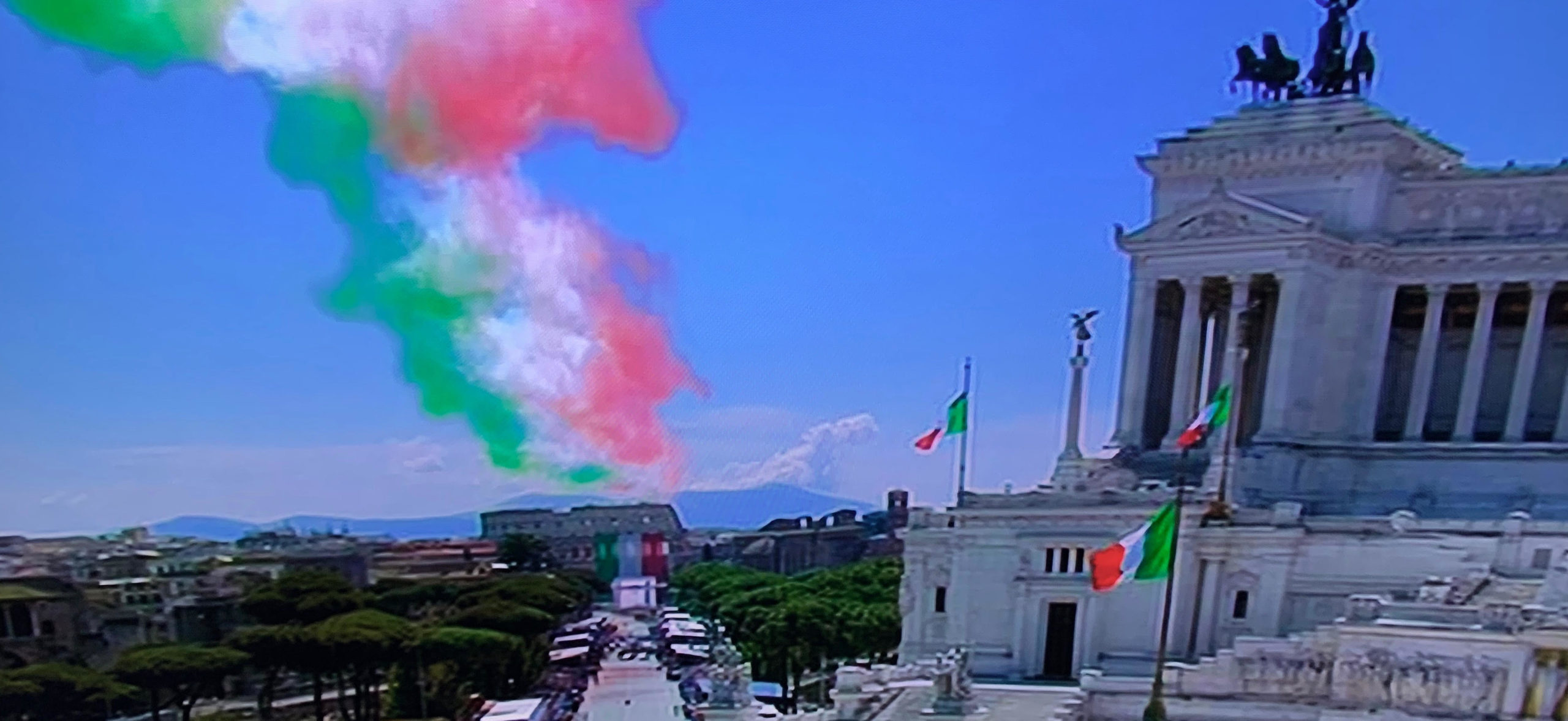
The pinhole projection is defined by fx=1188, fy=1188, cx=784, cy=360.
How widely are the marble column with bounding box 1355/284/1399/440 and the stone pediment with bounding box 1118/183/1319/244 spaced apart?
10.7 feet

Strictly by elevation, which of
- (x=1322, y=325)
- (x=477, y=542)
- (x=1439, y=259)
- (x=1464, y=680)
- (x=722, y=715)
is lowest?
(x=477, y=542)

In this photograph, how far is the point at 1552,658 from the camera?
1748cm

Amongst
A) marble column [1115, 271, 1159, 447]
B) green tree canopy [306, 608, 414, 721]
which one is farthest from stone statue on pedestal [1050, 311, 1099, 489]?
green tree canopy [306, 608, 414, 721]

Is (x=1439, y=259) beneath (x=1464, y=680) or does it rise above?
above

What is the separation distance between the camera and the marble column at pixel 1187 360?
3072 cm

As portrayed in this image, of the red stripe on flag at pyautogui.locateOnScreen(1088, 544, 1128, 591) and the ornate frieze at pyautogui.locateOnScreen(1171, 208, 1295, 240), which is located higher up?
the ornate frieze at pyautogui.locateOnScreen(1171, 208, 1295, 240)

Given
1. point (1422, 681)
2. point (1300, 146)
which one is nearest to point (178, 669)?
point (1422, 681)

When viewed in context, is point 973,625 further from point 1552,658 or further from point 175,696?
point 175,696

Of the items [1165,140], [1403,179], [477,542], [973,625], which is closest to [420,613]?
[973,625]

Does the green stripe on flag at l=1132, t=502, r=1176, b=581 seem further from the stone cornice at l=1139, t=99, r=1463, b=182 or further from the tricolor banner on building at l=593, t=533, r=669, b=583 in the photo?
the tricolor banner on building at l=593, t=533, r=669, b=583

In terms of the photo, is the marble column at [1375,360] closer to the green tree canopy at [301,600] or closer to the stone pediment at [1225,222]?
the stone pediment at [1225,222]

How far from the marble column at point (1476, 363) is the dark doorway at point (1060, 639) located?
12150 millimetres

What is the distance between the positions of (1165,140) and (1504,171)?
8.14m

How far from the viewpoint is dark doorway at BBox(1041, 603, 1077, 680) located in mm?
25672
